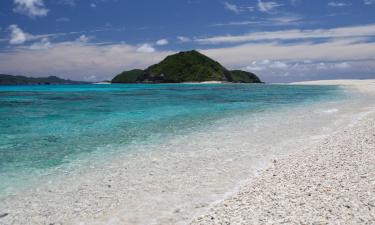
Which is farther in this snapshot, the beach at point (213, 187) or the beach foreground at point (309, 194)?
the beach at point (213, 187)

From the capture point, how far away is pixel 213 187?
370 inches

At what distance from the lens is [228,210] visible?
724 centimetres

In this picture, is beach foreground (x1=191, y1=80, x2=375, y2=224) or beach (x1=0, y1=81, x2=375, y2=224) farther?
beach (x1=0, y1=81, x2=375, y2=224)

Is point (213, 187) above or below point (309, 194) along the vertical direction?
below

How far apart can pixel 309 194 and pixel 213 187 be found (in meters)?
2.68

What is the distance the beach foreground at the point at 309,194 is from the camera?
6.38 meters

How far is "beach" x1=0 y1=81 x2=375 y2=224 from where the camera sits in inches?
274

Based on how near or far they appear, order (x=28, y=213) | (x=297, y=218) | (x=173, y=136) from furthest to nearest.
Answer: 1. (x=173, y=136)
2. (x=28, y=213)
3. (x=297, y=218)

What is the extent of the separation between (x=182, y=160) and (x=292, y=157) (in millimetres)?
3903

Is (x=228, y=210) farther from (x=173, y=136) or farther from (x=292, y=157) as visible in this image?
(x=173, y=136)

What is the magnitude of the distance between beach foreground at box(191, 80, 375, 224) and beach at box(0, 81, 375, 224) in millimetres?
19

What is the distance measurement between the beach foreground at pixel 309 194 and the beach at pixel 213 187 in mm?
19

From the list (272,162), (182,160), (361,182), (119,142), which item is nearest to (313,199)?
(361,182)

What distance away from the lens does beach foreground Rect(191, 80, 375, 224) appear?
6378mm
